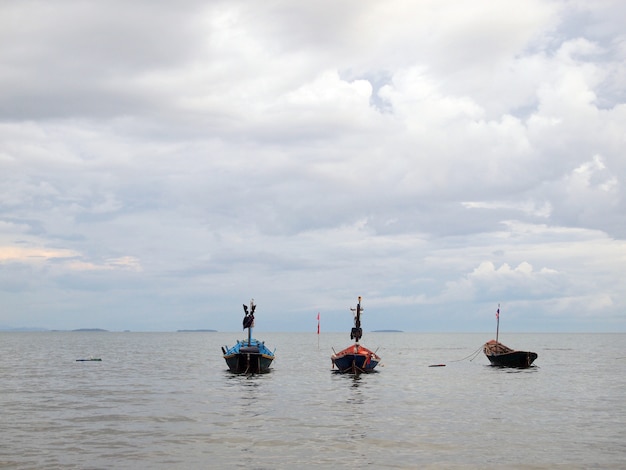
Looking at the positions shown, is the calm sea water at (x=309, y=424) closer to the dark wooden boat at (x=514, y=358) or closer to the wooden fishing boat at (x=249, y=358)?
the wooden fishing boat at (x=249, y=358)

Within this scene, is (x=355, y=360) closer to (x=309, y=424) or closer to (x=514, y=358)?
(x=514, y=358)

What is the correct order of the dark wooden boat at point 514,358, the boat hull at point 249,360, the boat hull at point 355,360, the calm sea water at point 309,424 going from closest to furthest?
the calm sea water at point 309,424 → the boat hull at point 355,360 → the boat hull at point 249,360 → the dark wooden boat at point 514,358

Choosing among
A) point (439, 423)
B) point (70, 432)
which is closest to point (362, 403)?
point (439, 423)

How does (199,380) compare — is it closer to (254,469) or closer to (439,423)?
(439,423)

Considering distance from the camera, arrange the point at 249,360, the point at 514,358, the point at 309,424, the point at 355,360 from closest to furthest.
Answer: the point at 309,424 → the point at 355,360 → the point at 249,360 → the point at 514,358

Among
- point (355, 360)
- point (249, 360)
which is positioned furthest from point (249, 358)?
point (355, 360)

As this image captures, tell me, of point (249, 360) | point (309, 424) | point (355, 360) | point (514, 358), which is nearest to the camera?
point (309, 424)

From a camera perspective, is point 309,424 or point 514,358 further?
point 514,358

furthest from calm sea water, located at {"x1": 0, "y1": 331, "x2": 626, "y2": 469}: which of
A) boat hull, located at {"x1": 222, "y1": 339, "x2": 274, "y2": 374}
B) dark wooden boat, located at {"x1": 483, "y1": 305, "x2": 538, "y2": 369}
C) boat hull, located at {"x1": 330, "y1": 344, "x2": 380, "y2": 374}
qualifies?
dark wooden boat, located at {"x1": 483, "y1": 305, "x2": 538, "y2": 369}

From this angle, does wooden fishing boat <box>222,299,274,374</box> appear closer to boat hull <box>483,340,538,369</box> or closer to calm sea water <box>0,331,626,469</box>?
calm sea water <box>0,331,626,469</box>

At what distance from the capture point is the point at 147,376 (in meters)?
69.2

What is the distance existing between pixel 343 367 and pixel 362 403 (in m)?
24.5

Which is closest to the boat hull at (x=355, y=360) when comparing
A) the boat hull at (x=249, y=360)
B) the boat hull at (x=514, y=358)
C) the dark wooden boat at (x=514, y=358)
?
the boat hull at (x=249, y=360)

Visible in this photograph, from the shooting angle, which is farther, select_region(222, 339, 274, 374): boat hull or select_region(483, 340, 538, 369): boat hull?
select_region(483, 340, 538, 369): boat hull
